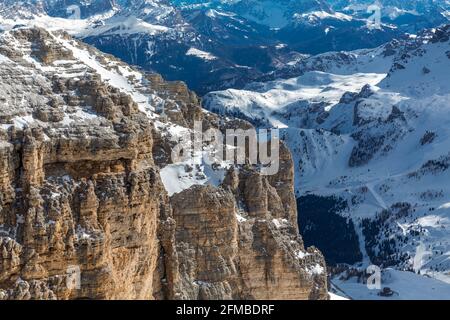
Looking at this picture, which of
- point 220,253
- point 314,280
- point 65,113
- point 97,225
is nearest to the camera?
point 97,225

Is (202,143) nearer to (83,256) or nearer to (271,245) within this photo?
(271,245)

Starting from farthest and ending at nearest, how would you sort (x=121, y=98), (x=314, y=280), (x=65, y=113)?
1. (x=314, y=280)
2. (x=121, y=98)
3. (x=65, y=113)

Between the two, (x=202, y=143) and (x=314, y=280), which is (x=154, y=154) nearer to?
(x=202, y=143)
